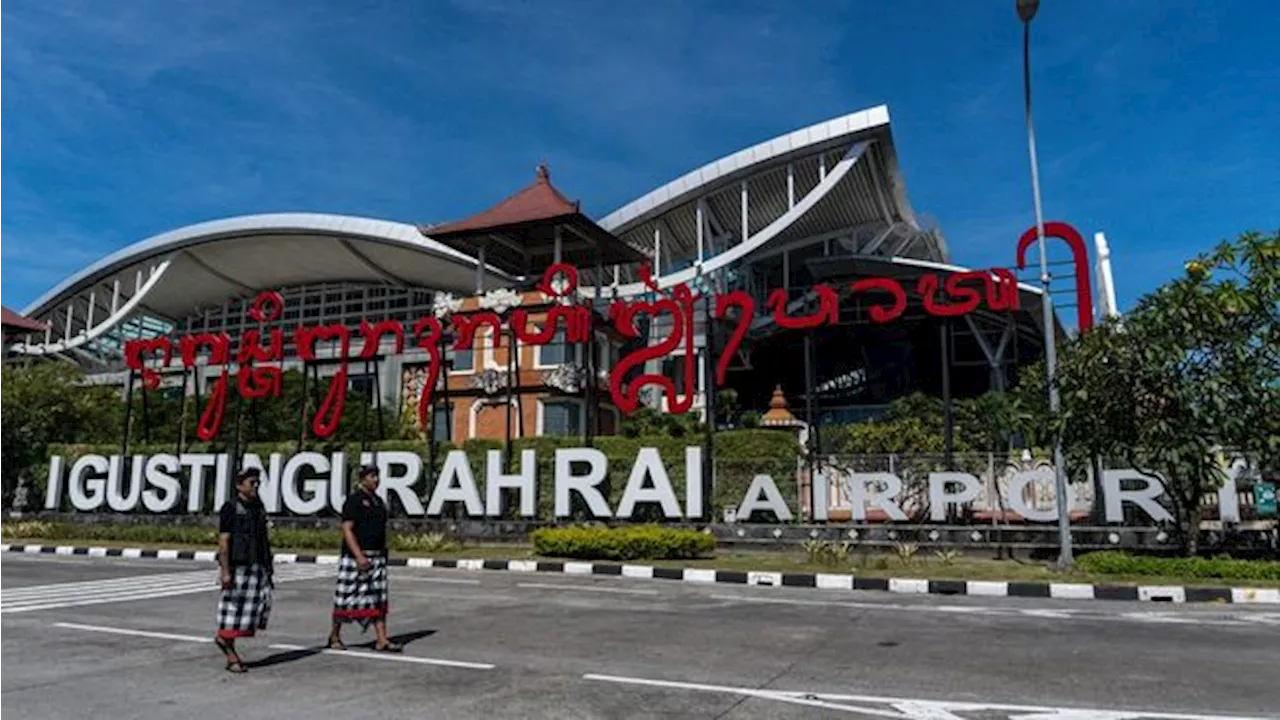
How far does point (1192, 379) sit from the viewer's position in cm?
1419

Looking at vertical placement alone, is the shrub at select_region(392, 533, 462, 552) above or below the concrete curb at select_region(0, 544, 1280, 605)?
above

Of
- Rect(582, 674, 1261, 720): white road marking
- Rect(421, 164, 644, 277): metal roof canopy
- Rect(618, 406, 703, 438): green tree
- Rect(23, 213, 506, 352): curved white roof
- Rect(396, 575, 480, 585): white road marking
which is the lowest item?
Rect(396, 575, 480, 585): white road marking

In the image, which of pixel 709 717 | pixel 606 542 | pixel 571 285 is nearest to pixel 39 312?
pixel 571 285

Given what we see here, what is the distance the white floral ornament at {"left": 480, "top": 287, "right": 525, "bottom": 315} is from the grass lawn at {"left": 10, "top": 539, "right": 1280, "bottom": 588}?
15.9 meters

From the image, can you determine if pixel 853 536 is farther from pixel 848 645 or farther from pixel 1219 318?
pixel 848 645

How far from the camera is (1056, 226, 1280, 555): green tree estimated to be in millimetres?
13867

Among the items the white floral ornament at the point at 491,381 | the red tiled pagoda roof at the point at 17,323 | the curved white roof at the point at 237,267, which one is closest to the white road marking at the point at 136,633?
the white floral ornament at the point at 491,381

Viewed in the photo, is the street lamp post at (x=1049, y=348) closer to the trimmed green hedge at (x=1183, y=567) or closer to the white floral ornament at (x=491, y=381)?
the trimmed green hedge at (x=1183, y=567)

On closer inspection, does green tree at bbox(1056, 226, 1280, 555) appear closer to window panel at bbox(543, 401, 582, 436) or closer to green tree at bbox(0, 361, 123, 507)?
window panel at bbox(543, 401, 582, 436)

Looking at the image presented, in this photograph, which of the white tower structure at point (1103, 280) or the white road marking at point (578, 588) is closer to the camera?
the white road marking at point (578, 588)

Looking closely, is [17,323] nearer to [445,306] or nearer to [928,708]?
[445,306]

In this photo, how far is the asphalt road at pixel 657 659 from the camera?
18.7ft

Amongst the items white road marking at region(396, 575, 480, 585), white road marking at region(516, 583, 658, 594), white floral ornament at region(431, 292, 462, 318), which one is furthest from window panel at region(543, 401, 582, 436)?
white road marking at region(516, 583, 658, 594)

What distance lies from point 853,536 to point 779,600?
260 inches
